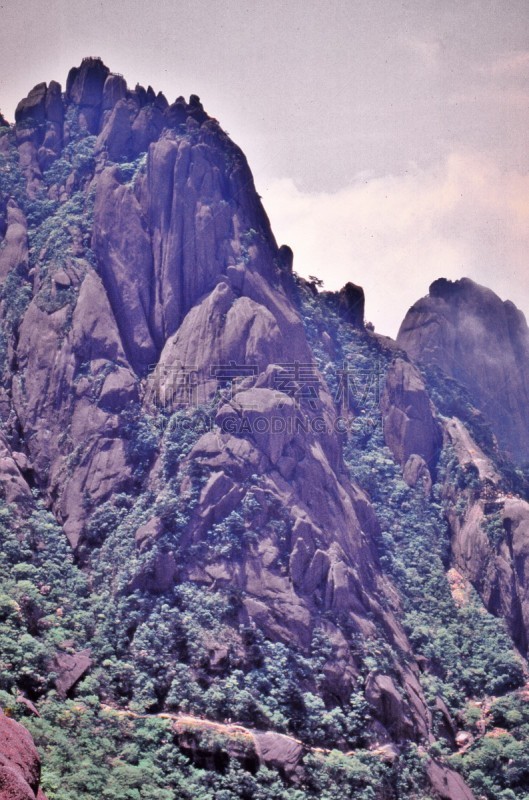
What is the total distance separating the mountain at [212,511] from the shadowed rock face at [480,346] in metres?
11.3

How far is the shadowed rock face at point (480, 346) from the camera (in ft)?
202

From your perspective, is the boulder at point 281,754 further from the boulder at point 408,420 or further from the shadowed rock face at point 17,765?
the boulder at point 408,420

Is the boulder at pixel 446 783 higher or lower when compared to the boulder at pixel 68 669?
lower

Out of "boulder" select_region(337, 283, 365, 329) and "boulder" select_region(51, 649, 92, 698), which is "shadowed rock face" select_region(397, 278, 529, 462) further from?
"boulder" select_region(51, 649, 92, 698)

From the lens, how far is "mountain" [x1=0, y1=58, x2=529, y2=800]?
1161 inches

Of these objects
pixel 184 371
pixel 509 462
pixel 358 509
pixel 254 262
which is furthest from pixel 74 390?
pixel 509 462

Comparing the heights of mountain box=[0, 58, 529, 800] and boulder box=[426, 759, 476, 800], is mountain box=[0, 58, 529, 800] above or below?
above

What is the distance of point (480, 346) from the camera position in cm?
6444

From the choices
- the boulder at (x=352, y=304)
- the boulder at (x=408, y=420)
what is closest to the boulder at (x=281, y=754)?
the boulder at (x=408, y=420)

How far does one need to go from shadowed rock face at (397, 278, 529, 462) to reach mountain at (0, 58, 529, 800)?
1126 cm

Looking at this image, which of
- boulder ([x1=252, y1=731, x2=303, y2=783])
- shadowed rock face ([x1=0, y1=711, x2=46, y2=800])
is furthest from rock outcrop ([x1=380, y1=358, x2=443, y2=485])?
shadowed rock face ([x1=0, y1=711, x2=46, y2=800])

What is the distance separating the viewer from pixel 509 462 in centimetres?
5291

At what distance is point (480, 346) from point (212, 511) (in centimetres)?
3631

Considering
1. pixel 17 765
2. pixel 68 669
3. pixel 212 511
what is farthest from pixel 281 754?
pixel 17 765
